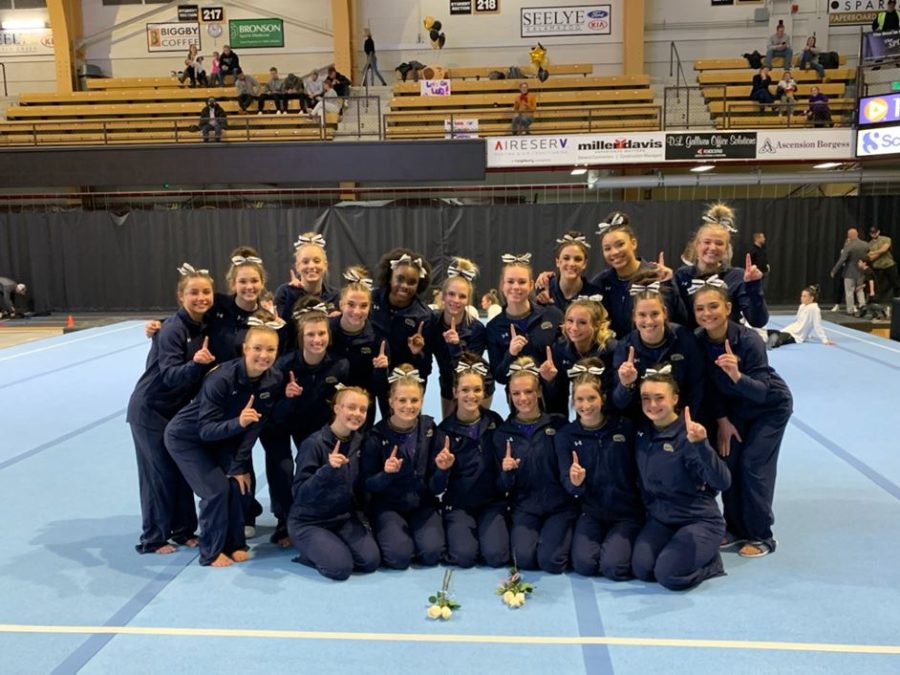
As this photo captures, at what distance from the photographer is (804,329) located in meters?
12.0

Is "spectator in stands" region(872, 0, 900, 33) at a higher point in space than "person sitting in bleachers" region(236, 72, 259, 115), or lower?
higher

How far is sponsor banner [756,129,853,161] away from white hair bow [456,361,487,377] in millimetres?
13414

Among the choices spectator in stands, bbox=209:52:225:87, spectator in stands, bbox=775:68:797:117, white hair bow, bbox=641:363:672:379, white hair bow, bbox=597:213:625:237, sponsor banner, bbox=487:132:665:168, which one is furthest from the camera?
spectator in stands, bbox=209:52:225:87

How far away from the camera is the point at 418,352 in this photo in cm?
498

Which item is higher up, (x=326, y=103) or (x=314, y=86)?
(x=314, y=86)

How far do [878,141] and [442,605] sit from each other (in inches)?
580

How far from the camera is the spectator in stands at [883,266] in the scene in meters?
14.8

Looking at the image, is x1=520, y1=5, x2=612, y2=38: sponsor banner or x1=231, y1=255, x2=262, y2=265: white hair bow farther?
Answer: x1=520, y1=5, x2=612, y2=38: sponsor banner

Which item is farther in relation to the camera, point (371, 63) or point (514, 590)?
point (371, 63)

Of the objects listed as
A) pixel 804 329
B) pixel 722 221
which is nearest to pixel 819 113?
pixel 804 329

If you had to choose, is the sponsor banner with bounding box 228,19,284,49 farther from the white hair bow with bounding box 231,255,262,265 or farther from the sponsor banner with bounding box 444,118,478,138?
the white hair bow with bounding box 231,255,262,265

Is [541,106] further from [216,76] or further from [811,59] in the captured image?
[216,76]

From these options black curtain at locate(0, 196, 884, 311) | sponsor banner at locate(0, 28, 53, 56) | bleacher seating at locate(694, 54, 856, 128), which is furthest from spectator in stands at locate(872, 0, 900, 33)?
sponsor banner at locate(0, 28, 53, 56)

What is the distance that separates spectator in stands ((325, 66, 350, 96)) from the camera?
19359 mm
